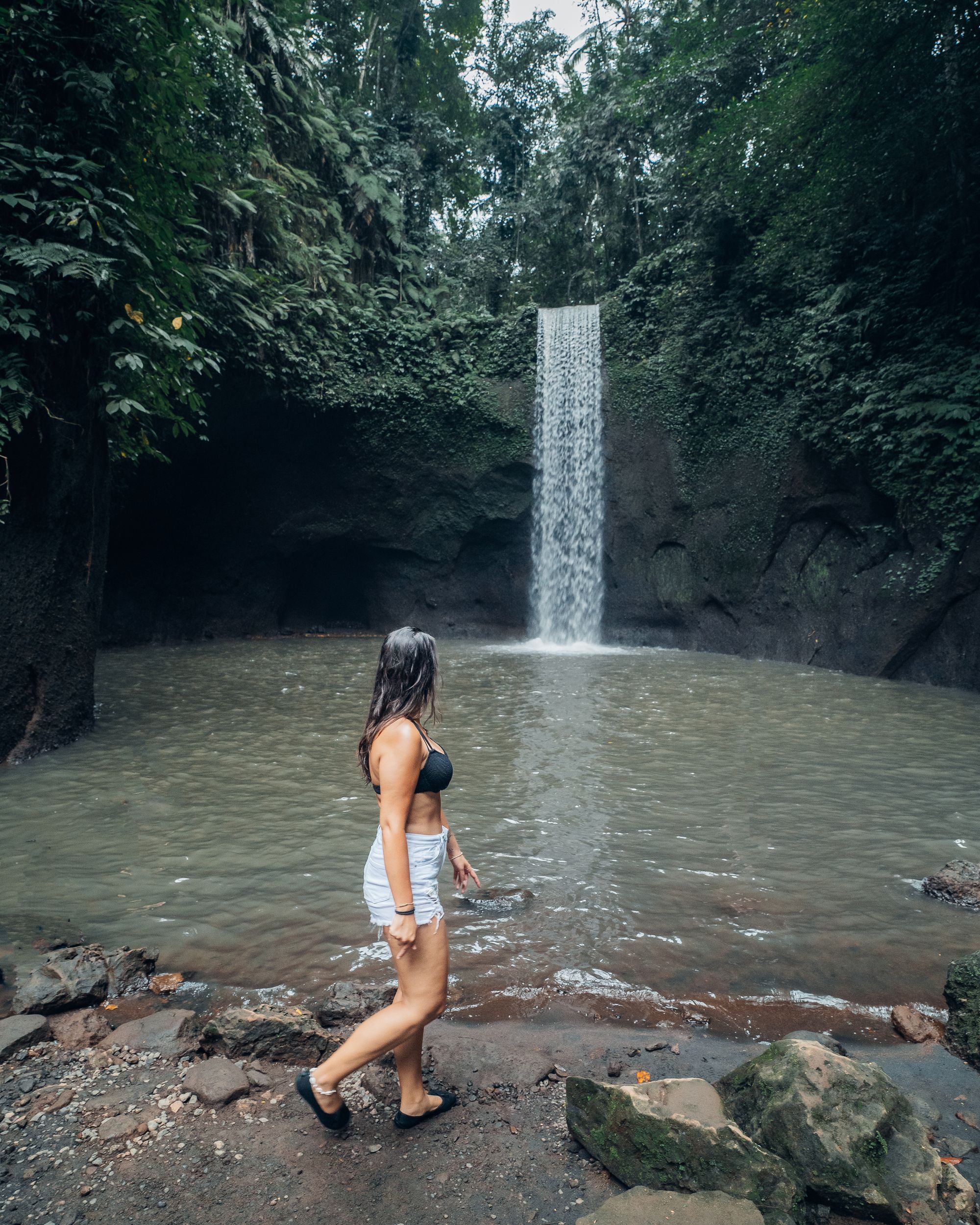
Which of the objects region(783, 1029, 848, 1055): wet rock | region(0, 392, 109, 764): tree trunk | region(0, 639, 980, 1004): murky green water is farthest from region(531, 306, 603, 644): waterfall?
region(783, 1029, 848, 1055): wet rock

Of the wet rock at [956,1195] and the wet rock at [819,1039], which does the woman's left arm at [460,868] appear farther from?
the wet rock at [956,1195]

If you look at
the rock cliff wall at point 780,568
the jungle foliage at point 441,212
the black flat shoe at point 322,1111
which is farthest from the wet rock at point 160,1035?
the rock cliff wall at point 780,568

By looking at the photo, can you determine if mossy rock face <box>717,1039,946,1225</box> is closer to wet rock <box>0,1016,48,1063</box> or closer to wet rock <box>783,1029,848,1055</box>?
wet rock <box>783,1029,848,1055</box>

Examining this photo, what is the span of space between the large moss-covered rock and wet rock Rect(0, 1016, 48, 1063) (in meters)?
1.91

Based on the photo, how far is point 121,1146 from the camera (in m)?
2.26

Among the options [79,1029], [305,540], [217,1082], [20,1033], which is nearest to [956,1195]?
[217,1082]

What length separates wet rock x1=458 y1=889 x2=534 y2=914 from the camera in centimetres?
411

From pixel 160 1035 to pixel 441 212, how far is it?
81.0ft

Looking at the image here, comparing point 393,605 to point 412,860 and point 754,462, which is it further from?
point 412,860

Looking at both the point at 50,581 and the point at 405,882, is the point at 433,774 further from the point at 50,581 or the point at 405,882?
the point at 50,581

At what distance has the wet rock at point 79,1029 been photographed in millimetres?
2812

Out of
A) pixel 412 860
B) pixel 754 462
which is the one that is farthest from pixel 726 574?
pixel 412 860

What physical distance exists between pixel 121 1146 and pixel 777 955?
2729mm

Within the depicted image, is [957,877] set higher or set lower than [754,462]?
lower
